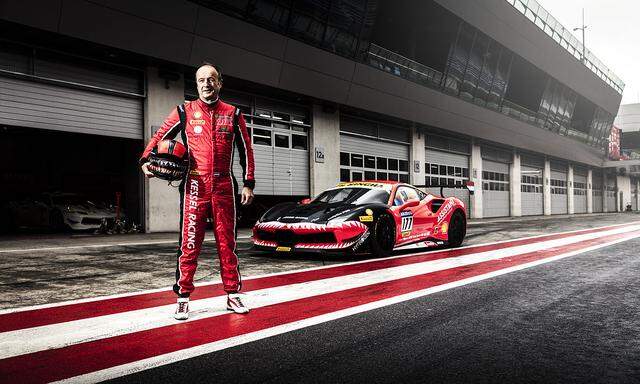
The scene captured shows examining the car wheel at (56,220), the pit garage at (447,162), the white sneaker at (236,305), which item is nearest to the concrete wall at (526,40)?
the pit garage at (447,162)

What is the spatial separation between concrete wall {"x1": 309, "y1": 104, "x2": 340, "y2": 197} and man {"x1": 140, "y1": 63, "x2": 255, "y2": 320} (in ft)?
47.5

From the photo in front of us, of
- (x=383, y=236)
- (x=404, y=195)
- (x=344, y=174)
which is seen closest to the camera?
Result: (x=383, y=236)

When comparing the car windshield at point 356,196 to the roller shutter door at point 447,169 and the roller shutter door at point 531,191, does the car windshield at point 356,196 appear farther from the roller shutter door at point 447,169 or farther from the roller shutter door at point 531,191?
the roller shutter door at point 531,191

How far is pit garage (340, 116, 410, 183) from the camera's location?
20.2 metres

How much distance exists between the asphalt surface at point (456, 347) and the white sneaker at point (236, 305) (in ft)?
2.21

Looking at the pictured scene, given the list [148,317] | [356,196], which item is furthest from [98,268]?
[356,196]

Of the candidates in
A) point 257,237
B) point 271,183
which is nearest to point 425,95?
point 271,183

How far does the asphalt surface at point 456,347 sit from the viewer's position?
98.6 inches

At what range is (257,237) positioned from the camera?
24.9 feet

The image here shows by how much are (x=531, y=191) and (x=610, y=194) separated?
2398 cm

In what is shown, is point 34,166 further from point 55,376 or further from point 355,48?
point 55,376

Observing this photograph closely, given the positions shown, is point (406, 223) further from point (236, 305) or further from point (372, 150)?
point (372, 150)

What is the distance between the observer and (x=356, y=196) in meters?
8.28

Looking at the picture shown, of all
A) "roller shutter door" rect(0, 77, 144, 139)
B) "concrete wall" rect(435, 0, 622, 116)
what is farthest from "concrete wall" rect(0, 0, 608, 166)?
"roller shutter door" rect(0, 77, 144, 139)
